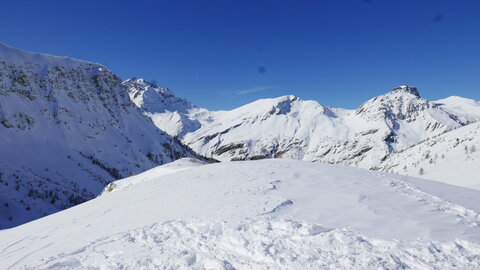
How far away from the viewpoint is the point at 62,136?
6178cm

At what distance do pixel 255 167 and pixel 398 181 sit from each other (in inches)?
299

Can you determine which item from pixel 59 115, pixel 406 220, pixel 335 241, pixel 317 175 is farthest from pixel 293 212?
pixel 59 115

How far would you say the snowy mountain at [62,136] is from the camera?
3731 cm

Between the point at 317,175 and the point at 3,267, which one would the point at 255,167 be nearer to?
the point at 317,175

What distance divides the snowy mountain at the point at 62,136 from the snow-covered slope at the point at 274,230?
83.5 ft

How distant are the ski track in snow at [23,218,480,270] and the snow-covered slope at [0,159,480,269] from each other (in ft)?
0.08

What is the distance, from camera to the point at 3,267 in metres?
8.20

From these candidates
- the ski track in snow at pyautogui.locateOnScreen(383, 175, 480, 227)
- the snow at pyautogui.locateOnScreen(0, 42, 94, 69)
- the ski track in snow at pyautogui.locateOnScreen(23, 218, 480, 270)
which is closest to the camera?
the ski track in snow at pyautogui.locateOnScreen(23, 218, 480, 270)

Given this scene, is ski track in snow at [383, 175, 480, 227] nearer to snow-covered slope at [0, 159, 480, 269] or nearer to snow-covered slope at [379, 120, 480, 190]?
snow-covered slope at [0, 159, 480, 269]

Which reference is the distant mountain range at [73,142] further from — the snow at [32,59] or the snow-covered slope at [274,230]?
the snow-covered slope at [274,230]

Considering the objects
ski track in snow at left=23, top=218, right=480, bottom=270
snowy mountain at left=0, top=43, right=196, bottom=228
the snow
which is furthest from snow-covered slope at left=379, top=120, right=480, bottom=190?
the snow

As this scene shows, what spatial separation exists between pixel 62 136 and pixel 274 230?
66.8m

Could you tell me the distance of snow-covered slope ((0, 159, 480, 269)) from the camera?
20.9 feet

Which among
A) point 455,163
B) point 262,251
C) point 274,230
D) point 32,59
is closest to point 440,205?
point 274,230
